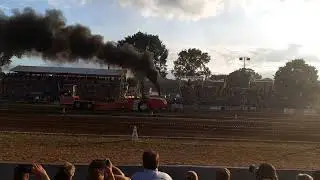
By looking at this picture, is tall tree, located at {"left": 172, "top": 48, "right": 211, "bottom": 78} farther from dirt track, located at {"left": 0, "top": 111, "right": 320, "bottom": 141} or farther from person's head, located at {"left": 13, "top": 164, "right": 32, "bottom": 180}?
person's head, located at {"left": 13, "top": 164, "right": 32, "bottom": 180}

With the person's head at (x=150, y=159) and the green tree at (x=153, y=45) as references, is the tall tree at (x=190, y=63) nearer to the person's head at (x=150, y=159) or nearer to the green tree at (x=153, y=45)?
the green tree at (x=153, y=45)

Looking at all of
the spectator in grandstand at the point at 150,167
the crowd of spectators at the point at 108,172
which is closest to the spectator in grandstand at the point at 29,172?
the crowd of spectators at the point at 108,172

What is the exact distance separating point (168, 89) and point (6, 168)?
3549 inches

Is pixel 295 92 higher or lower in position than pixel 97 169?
higher

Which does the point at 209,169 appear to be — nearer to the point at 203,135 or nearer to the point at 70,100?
the point at 203,135

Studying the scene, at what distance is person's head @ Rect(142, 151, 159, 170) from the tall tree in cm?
13648

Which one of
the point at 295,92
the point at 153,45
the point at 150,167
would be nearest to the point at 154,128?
the point at 150,167

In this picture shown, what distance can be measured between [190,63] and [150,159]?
139 meters

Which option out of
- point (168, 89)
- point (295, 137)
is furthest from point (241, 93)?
point (295, 137)

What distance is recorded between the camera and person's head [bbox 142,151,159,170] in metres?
5.75

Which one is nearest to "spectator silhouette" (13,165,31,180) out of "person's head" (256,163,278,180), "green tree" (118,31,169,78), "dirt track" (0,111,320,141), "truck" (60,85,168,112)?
"person's head" (256,163,278,180)

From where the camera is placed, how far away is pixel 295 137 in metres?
30.3

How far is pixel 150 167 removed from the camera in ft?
19.2

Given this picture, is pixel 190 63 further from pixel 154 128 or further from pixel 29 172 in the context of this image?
pixel 29 172
